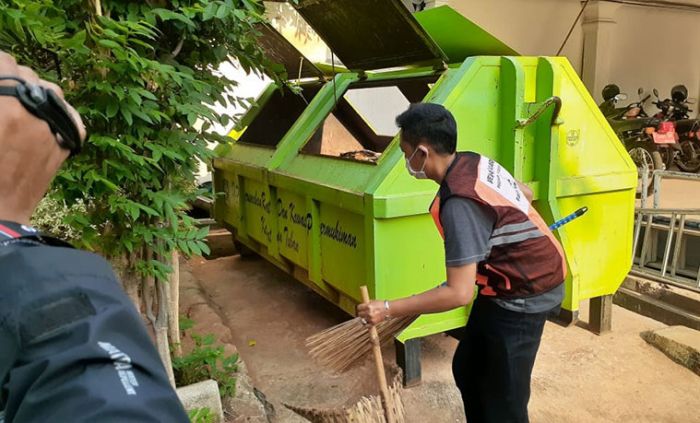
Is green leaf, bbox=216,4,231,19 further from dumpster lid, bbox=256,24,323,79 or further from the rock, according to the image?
dumpster lid, bbox=256,24,323,79

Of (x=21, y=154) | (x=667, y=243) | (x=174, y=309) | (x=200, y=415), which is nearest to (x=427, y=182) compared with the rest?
(x=174, y=309)

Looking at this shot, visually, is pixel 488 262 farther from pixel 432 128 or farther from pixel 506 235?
pixel 432 128

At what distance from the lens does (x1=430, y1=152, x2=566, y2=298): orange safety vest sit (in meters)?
1.79

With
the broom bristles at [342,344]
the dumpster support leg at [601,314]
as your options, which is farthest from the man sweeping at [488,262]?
the dumpster support leg at [601,314]

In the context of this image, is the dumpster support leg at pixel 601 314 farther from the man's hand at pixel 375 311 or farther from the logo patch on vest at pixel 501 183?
the man's hand at pixel 375 311

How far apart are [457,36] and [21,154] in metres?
2.78

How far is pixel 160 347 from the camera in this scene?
7.62ft

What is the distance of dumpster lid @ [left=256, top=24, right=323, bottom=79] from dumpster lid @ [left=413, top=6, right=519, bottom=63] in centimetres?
146

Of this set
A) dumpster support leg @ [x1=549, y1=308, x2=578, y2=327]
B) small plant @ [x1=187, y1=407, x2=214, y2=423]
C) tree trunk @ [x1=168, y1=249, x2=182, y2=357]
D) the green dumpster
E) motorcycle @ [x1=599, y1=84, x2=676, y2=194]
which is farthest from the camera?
motorcycle @ [x1=599, y1=84, x2=676, y2=194]

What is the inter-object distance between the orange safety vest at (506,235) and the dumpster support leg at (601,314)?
1.95 m

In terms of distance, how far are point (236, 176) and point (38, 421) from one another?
13.6 feet

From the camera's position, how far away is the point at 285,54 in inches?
180

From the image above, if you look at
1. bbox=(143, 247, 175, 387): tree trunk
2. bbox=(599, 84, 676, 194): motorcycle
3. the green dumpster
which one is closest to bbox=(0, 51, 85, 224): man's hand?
bbox=(143, 247, 175, 387): tree trunk

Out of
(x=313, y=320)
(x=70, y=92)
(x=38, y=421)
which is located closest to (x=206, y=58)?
(x=70, y=92)
